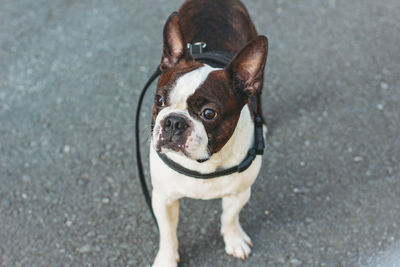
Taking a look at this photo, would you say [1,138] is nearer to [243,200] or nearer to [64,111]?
[64,111]

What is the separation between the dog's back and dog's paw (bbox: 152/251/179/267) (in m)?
1.53

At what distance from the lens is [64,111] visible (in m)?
4.29

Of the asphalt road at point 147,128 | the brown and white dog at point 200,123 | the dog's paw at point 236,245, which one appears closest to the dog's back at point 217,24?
the brown and white dog at point 200,123

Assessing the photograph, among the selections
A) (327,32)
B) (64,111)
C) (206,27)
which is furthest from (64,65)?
(327,32)

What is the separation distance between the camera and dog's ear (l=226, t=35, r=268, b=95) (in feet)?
7.59

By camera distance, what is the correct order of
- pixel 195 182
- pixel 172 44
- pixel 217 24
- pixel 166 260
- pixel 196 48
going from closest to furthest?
pixel 172 44, pixel 195 182, pixel 196 48, pixel 166 260, pixel 217 24

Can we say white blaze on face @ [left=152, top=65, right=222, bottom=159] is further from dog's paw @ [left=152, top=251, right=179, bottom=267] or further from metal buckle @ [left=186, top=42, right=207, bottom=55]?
dog's paw @ [left=152, top=251, right=179, bottom=267]

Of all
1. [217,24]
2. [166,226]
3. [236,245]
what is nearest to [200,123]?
[166,226]

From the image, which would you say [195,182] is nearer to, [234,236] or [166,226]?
[166,226]

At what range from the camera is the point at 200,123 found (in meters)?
2.34

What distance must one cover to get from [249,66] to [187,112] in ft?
1.42

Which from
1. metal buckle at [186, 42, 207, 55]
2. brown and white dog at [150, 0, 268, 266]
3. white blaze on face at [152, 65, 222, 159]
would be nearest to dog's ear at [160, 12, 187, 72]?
brown and white dog at [150, 0, 268, 266]

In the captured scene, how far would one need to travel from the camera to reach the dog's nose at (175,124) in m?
2.26

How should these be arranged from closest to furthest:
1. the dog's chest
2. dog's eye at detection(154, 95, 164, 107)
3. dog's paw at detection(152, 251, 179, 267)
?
dog's eye at detection(154, 95, 164, 107), the dog's chest, dog's paw at detection(152, 251, 179, 267)
